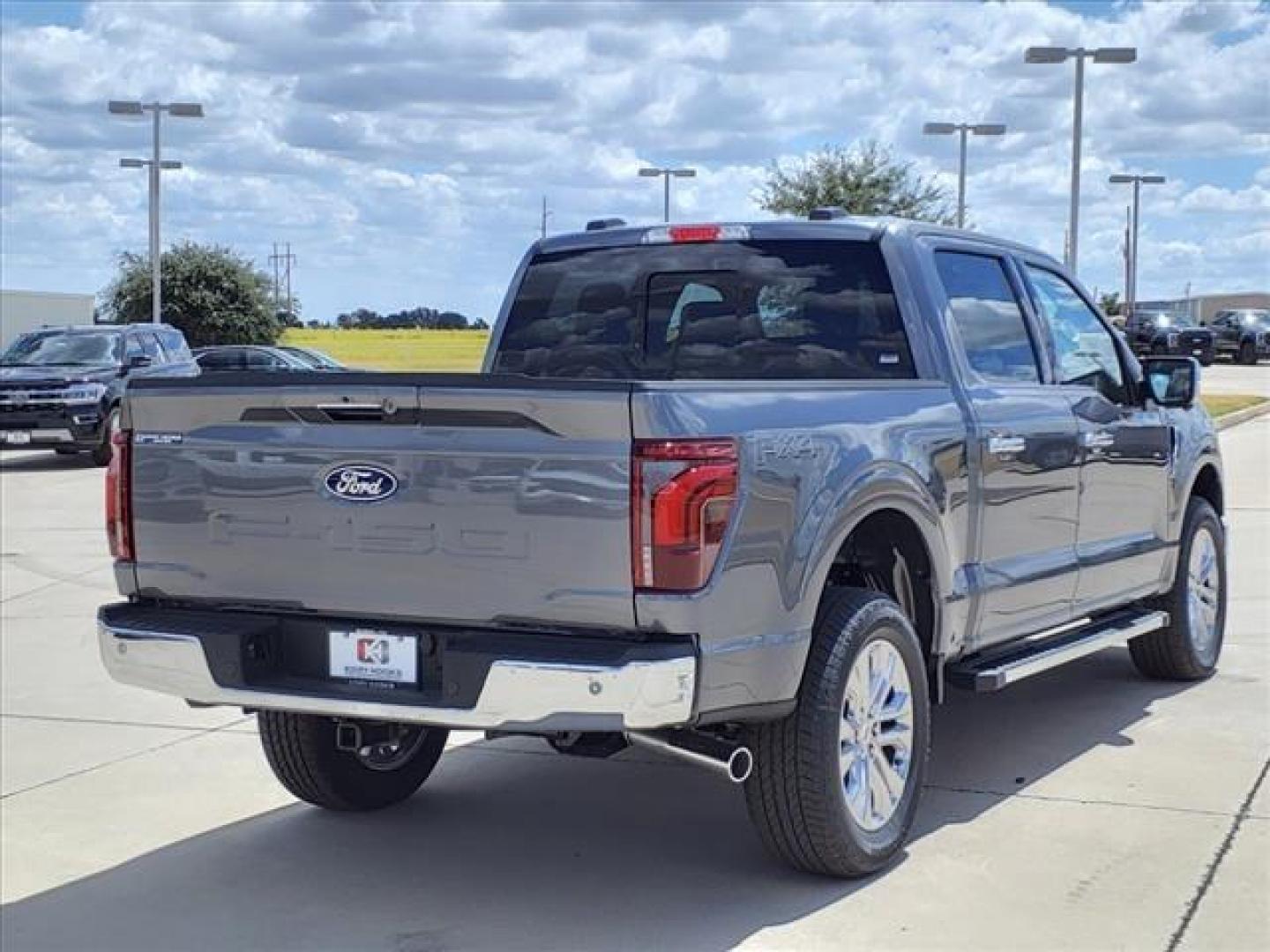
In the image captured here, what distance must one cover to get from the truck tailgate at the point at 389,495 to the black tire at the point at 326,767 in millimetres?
961

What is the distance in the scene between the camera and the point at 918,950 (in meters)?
4.39

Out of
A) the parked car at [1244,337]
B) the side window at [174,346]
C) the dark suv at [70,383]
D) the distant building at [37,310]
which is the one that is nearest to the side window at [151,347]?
the dark suv at [70,383]

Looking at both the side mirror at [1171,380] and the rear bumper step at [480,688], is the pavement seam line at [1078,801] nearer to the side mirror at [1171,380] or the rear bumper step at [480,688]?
the rear bumper step at [480,688]

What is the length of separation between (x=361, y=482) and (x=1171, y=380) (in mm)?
4137

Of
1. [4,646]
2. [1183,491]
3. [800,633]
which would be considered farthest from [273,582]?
[4,646]

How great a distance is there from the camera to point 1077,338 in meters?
6.84

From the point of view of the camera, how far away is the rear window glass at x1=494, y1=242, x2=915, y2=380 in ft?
19.2

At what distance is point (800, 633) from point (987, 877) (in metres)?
1.05

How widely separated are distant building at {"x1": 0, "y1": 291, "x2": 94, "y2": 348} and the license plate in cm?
6047

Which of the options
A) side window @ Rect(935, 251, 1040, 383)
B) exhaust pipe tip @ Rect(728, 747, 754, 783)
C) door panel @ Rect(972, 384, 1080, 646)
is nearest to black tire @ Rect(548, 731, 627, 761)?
exhaust pipe tip @ Rect(728, 747, 754, 783)

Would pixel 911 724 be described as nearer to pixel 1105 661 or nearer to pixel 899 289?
pixel 899 289

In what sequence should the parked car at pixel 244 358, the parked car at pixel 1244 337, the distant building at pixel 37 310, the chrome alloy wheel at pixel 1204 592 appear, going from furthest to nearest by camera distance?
the distant building at pixel 37 310 → the parked car at pixel 1244 337 → the parked car at pixel 244 358 → the chrome alloy wheel at pixel 1204 592

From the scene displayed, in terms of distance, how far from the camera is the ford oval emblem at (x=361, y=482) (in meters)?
4.42

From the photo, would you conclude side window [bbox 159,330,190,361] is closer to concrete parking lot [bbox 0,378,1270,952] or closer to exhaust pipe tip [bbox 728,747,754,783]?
concrete parking lot [bbox 0,378,1270,952]
